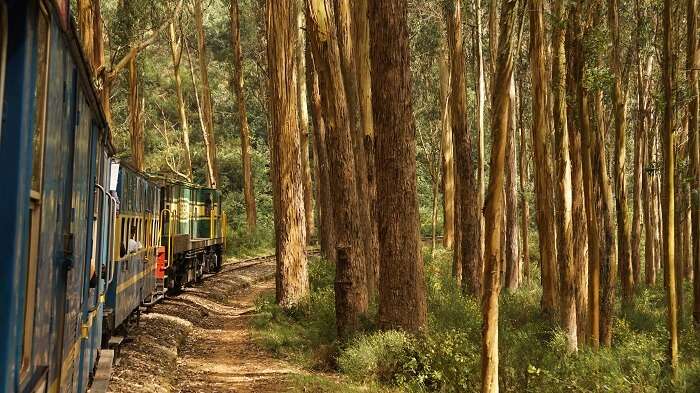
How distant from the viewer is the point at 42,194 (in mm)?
3416

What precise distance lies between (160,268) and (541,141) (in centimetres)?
810

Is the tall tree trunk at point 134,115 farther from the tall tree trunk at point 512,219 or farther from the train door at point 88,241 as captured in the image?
the train door at point 88,241

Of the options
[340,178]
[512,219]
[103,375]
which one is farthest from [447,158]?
[103,375]

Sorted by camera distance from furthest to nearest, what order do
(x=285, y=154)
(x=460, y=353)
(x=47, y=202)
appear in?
(x=285, y=154) → (x=460, y=353) → (x=47, y=202)

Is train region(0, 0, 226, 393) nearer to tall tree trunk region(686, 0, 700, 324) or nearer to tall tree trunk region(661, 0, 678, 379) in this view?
tall tree trunk region(661, 0, 678, 379)

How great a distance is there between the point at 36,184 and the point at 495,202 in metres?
5.72

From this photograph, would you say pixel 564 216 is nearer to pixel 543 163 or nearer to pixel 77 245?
pixel 543 163

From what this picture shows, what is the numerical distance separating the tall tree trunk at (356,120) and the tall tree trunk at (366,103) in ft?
0.11

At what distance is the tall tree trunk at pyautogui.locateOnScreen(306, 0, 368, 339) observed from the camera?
1266cm

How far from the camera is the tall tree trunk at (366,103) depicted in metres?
16.3

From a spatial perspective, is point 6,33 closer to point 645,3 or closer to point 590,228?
point 590,228

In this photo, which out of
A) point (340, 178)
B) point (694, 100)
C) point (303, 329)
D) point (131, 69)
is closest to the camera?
point (340, 178)

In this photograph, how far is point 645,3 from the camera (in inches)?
1024

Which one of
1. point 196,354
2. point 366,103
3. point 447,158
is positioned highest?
point 447,158
